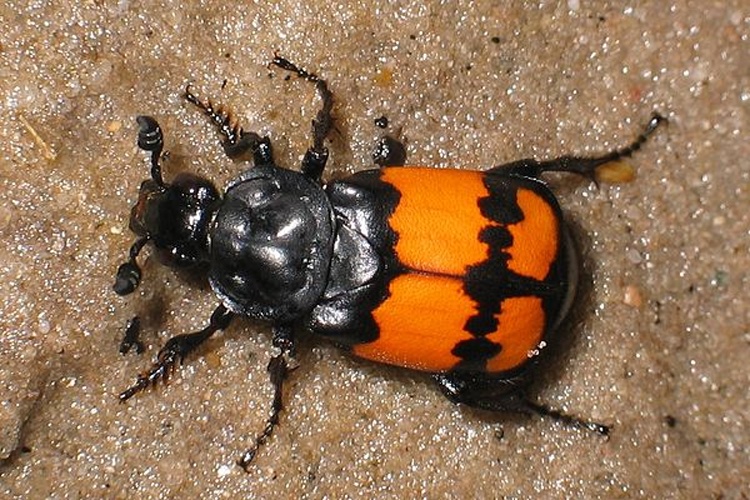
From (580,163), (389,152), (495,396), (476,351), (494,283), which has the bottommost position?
(495,396)

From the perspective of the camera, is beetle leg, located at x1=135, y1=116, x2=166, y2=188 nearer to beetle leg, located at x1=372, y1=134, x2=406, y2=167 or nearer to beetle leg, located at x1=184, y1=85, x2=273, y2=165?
beetle leg, located at x1=184, y1=85, x2=273, y2=165

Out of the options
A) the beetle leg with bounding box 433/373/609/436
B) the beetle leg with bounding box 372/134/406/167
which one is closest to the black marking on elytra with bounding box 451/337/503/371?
the beetle leg with bounding box 433/373/609/436

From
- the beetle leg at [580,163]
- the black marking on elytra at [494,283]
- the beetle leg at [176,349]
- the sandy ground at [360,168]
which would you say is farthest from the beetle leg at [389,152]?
the beetle leg at [176,349]

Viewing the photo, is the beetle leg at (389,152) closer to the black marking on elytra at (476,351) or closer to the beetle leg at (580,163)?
the beetle leg at (580,163)

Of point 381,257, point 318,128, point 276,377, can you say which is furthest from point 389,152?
point 276,377

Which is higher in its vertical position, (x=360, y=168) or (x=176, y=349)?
(x=360, y=168)

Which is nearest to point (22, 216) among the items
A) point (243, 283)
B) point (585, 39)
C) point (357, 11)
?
point (243, 283)

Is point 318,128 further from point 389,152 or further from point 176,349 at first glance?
point 176,349

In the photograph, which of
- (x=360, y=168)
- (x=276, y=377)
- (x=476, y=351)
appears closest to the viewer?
(x=476, y=351)
